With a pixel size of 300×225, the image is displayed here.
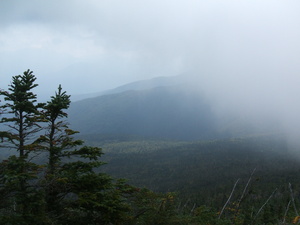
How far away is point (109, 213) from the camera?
14.1 metres

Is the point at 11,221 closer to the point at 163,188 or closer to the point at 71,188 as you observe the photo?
the point at 71,188

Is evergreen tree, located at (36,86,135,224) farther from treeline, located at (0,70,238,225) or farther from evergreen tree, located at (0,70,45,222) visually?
evergreen tree, located at (0,70,45,222)

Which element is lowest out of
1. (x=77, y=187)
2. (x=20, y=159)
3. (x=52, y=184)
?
(x=77, y=187)

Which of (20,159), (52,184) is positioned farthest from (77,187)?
(20,159)

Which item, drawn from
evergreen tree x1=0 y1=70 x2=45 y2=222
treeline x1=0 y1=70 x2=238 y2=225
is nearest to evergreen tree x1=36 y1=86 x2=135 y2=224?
treeline x1=0 y1=70 x2=238 y2=225

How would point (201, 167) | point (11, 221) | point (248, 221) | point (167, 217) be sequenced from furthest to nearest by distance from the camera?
point (201, 167) < point (248, 221) < point (167, 217) < point (11, 221)

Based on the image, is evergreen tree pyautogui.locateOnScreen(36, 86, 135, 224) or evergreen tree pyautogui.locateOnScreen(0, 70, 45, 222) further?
evergreen tree pyautogui.locateOnScreen(36, 86, 135, 224)

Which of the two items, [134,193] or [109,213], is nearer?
[109,213]

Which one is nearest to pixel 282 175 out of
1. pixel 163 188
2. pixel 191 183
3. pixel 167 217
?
pixel 191 183

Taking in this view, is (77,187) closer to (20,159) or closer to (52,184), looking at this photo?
(52,184)

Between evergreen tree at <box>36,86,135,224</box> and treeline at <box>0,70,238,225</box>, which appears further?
evergreen tree at <box>36,86,135,224</box>

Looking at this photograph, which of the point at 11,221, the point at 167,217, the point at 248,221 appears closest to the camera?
the point at 11,221

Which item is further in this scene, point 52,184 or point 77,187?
point 77,187

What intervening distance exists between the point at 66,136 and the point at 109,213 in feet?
16.9
